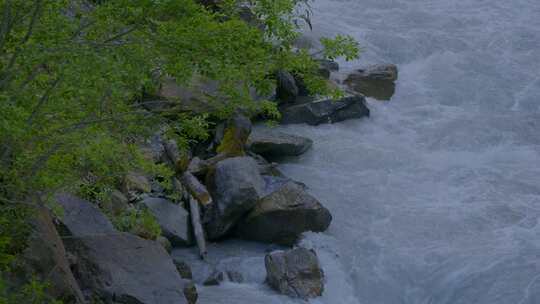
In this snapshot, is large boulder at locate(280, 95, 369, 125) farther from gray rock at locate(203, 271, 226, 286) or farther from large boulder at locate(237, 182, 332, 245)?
gray rock at locate(203, 271, 226, 286)

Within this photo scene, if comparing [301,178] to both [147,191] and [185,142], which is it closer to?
[147,191]

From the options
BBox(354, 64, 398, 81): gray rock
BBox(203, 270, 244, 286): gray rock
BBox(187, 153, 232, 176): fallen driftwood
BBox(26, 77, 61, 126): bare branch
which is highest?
BBox(26, 77, 61, 126): bare branch

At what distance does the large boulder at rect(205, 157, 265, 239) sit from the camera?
11016 mm

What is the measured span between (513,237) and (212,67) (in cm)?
649

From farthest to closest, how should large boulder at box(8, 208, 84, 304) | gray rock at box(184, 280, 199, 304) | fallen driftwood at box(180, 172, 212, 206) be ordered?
fallen driftwood at box(180, 172, 212, 206), gray rock at box(184, 280, 199, 304), large boulder at box(8, 208, 84, 304)

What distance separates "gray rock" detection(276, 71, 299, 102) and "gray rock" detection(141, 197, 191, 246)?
418cm

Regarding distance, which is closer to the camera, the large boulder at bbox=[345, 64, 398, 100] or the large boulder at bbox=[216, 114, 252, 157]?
the large boulder at bbox=[216, 114, 252, 157]

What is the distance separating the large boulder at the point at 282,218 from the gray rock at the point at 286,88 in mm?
3508

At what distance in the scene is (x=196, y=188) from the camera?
448 inches

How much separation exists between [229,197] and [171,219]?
2.66 ft

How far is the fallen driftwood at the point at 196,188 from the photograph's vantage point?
11.2 meters

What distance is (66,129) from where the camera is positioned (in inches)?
253

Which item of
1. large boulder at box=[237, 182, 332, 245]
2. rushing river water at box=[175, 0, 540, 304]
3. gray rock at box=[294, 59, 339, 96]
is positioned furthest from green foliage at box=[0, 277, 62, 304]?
gray rock at box=[294, 59, 339, 96]

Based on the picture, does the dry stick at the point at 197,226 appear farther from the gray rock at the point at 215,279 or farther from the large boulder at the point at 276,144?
the large boulder at the point at 276,144
